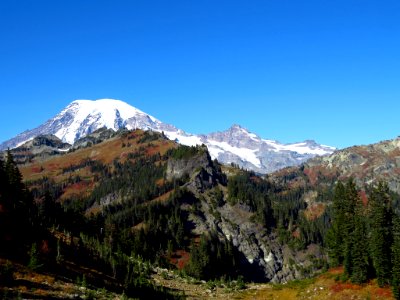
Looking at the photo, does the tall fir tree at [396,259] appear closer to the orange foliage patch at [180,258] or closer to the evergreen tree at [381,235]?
the evergreen tree at [381,235]

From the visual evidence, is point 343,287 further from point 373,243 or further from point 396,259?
point 396,259

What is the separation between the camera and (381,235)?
78.8 metres

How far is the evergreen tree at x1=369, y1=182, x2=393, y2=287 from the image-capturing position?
246 feet

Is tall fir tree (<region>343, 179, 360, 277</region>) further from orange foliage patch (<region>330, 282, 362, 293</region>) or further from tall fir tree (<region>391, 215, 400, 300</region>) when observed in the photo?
tall fir tree (<region>391, 215, 400, 300</region>)

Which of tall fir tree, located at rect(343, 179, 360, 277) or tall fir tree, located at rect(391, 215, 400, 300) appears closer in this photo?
tall fir tree, located at rect(391, 215, 400, 300)

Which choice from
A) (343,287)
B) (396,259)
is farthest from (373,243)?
(343,287)

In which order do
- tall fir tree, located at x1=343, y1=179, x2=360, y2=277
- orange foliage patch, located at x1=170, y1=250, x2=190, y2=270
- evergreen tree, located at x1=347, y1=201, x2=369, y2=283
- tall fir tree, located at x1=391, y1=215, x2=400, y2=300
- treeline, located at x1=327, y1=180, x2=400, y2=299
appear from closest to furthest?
tall fir tree, located at x1=391, y1=215, x2=400, y2=300
treeline, located at x1=327, y1=180, x2=400, y2=299
evergreen tree, located at x1=347, y1=201, x2=369, y2=283
tall fir tree, located at x1=343, y1=179, x2=360, y2=277
orange foliage patch, located at x1=170, y1=250, x2=190, y2=270

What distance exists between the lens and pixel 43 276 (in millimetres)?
53531

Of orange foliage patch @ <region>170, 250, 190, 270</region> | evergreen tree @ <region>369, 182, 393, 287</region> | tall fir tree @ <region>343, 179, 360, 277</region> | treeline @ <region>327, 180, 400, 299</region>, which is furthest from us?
orange foliage patch @ <region>170, 250, 190, 270</region>

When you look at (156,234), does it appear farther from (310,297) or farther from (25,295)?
(25,295)

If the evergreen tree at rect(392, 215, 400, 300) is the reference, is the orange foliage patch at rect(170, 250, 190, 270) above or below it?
below

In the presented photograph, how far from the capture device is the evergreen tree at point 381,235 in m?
74.9

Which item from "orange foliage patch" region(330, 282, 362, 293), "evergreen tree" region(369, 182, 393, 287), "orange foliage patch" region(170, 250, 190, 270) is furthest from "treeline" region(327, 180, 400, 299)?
"orange foliage patch" region(170, 250, 190, 270)

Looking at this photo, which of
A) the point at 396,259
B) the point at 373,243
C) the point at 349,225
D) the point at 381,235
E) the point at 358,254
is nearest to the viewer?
the point at 396,259
